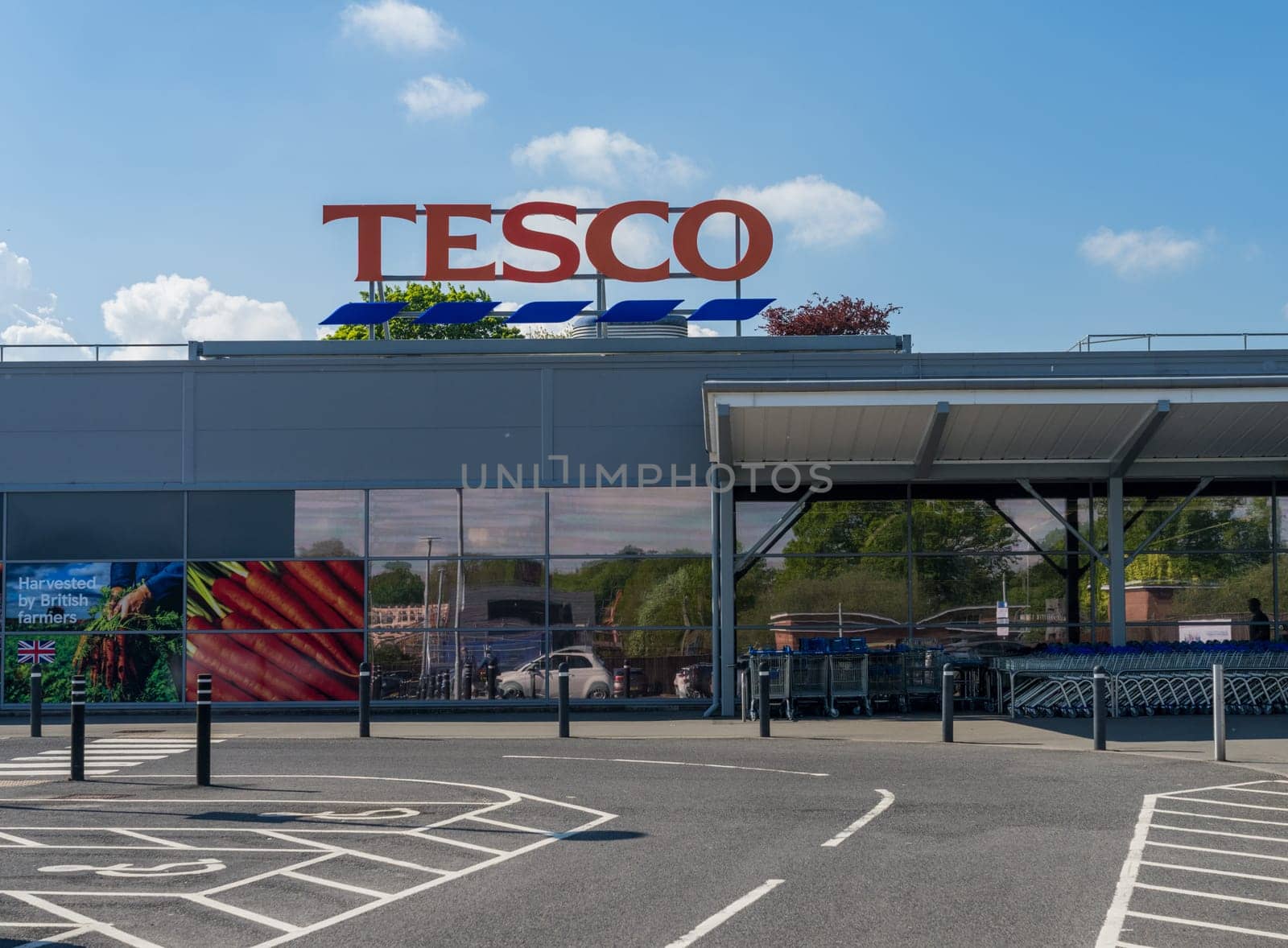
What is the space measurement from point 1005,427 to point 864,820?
11569 mm

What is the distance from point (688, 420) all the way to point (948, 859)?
13978 mm

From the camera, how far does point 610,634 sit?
2302 centimetres

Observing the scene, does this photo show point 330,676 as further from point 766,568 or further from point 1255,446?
point 1255,446

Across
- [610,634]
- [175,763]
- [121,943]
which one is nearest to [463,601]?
[610,634]

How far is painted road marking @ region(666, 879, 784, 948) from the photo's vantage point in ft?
24.1

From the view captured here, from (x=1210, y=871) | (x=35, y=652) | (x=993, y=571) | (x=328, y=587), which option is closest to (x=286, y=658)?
(x=328, y=587)

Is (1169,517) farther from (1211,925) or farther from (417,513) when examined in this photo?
(1211,925)

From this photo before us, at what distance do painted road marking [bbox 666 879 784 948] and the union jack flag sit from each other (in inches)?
701

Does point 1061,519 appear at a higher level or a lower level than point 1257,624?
higher

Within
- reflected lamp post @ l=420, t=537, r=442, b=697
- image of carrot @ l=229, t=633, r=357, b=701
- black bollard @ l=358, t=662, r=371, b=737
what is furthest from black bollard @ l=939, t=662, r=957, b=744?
image of carrot @ l=229, t=633, r=357, b=701

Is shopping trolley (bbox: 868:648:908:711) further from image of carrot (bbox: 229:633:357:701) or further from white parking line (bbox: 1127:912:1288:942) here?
white parking line (bbox: 1127:912:1288:942)

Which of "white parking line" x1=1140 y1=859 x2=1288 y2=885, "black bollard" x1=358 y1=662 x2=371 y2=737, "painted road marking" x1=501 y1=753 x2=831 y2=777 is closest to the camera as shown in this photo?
"white parking line" x1=1140 y1=859 x2=1288 y2=885

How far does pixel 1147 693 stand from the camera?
20672 millimetres

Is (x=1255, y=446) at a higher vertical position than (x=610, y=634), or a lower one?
higher
